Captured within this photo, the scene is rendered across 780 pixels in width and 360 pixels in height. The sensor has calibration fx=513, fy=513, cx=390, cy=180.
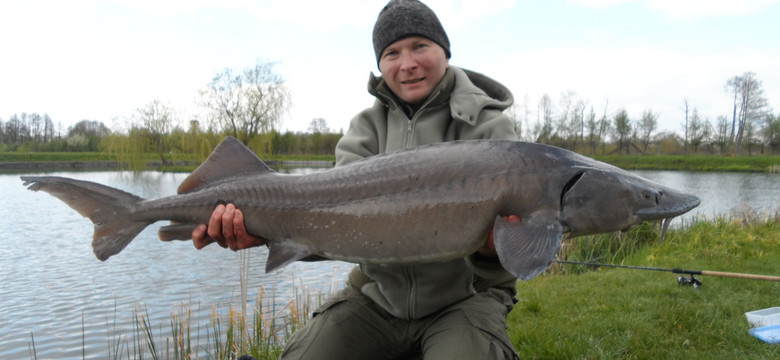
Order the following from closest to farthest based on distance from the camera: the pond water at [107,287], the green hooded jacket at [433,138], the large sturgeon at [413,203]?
the large sturgeon at [413,203]
the green hooded jacket at [433,138]
the pond water at [107,287]

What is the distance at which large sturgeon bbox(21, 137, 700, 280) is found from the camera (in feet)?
7.80

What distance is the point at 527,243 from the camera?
228cm

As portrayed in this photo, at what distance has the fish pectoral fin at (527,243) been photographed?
2.21m

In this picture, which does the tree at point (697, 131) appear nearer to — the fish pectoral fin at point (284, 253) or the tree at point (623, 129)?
the tree at point (623, 129)

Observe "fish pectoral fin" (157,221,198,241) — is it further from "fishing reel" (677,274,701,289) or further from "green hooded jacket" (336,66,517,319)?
"fishing reel" (677,274,701,289)

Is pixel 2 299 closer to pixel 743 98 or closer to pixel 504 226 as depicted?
pixel 504 226

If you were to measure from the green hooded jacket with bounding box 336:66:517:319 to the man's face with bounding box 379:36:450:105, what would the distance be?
0.22ft

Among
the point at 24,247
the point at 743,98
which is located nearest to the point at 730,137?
the point at 743,98

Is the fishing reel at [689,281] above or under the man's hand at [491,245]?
under

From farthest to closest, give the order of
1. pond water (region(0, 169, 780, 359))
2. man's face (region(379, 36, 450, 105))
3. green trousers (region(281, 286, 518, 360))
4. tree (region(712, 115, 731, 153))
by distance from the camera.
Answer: tree (region(712, 115, 731, 153)), pond water (region(0, 169, 780, 359)), man's face (region(379, 36, 450, 105)), green trousers (region(281, 286, 518, 360))

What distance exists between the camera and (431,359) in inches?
104

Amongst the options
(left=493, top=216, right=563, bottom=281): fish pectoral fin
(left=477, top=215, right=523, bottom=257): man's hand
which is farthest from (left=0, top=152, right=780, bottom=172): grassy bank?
(left=493, top=216, right=563, bottom=281): fish pectoral fin

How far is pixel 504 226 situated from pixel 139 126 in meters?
42.3

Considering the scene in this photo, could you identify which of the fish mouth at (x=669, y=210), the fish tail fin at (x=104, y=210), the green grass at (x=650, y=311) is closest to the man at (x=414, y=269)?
the fish tail fin at (x=104, y=210)
